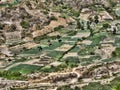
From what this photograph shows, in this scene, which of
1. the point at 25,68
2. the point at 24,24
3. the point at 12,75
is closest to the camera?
the point at 12,75

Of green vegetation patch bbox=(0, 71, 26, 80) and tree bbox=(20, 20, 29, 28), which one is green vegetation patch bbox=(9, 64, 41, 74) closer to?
green vegetation patch bbox=(0, 71, 26, 80)

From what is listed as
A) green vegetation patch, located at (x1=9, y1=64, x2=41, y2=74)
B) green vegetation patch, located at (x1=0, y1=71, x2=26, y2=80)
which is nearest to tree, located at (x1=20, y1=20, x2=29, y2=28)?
green vegetation patch, located at (x1=9, y1=64, x2=41, y2=74)

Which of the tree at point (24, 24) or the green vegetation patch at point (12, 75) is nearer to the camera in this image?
the green vegetation patch at point (12, 75)

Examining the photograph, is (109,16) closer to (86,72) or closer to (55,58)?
(55,58)

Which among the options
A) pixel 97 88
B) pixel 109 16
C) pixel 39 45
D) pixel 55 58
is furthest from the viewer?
pixel 109 16

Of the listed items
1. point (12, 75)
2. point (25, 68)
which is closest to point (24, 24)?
point (25, 68)

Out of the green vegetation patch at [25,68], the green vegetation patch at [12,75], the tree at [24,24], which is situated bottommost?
the tree at [24,24]

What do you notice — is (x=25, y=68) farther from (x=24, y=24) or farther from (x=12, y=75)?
(x=24, y=24)

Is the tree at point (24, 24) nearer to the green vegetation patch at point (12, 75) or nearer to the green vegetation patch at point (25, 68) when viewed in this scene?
the green vegetation patch at point (25, 68)

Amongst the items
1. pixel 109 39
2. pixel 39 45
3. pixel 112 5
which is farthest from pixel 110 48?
pixel 112 5

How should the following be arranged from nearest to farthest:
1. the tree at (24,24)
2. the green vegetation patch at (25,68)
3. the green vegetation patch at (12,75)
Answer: the green vegetation patch at (12,75) → the green vegetation patch at (25,68) → the tree at (24,24)

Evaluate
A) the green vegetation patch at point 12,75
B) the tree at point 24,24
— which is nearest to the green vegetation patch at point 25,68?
the green vegetation patch at point 12,75
